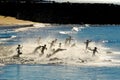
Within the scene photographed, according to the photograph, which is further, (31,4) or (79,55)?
(31,4)

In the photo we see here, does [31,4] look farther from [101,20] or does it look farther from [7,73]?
[7,73]

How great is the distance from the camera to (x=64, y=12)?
95500 mm

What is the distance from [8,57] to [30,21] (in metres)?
60.8

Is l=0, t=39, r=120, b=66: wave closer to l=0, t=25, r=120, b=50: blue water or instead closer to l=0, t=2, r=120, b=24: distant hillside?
l=0, t=25, r=120, b=50: blue water

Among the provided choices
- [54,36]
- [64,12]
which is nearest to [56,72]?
[54,36]

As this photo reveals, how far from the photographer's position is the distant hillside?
94000mm

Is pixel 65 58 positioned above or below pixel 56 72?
above

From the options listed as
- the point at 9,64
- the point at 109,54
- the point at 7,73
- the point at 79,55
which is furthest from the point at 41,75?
the point at 109,54

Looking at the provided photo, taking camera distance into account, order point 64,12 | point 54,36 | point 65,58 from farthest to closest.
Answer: point 64,12
point 54,36
point 65,58

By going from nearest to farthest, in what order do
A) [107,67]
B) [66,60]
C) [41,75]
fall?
[41,75] → [107,67] → [66,60]

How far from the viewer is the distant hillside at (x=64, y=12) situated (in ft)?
308

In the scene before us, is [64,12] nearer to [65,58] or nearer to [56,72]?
[65,58]

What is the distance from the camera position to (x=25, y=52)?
36.2m

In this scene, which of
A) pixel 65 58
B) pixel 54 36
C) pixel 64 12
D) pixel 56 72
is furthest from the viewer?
pixel 64 12
